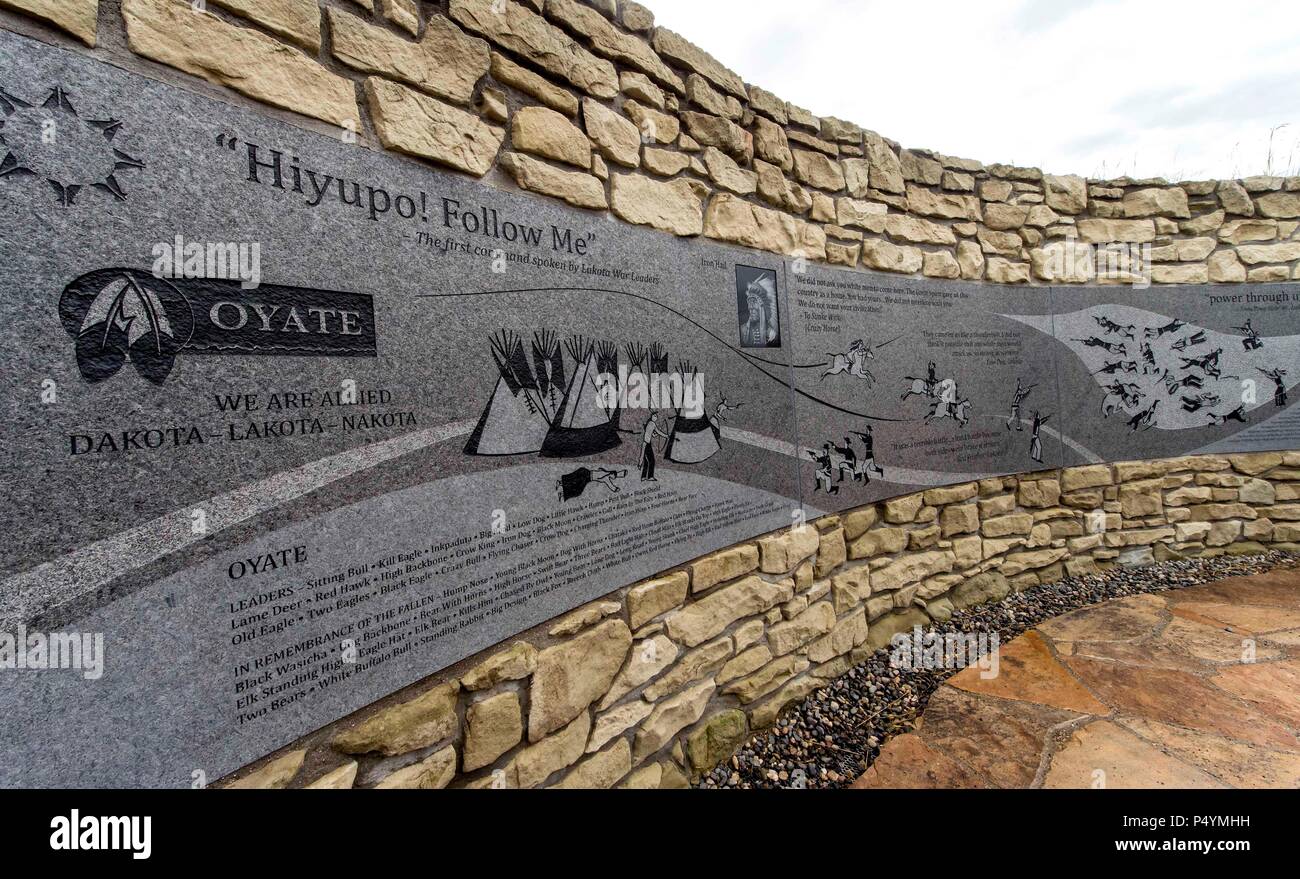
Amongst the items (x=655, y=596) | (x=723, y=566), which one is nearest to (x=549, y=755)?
(x=655, y=596)

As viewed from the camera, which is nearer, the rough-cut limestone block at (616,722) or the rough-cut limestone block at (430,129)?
the rough-cut limestone block at (430,129)

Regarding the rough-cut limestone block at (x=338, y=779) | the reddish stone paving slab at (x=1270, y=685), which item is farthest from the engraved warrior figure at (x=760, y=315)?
the reddish stone paving slab at (x=1270, y=685)

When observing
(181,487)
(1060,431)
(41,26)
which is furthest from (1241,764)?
(41,26)

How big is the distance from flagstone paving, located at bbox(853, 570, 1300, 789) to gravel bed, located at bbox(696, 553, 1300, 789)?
0.40 feet

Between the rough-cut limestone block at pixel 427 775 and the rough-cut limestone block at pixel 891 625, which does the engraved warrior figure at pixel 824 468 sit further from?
the rough-cut limestone block at pixel 427 775

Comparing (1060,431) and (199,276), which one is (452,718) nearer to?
(199,276)

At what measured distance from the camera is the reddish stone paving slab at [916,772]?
205 cm

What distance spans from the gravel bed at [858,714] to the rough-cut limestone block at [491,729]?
1.05 m

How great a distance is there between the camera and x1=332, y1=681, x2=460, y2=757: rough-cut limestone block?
133 cm

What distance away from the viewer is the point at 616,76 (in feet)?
6.70

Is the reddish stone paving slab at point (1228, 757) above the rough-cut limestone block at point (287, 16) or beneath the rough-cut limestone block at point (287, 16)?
beneath

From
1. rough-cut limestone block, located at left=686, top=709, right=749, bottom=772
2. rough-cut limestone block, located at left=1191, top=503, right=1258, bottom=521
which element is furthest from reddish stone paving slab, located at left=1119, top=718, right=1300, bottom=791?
rough-cut limestone block, located at left=1191, top=503, right=1258, bottom=521

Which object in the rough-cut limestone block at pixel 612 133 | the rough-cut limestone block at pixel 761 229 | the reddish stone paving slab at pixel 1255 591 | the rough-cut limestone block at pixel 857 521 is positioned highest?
the rough-cut limestone block at pixel 612 133

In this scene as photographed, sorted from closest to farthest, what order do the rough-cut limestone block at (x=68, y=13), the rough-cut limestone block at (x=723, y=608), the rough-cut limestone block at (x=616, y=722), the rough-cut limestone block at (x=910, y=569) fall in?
the rough-cut limestone block at (x=68, y=13), the rough-cut limestone block at (x=616, y=722), the rough-cut limestone block at (x=723, y=608), the rough-cut limestone block at (x=910, y=569)
